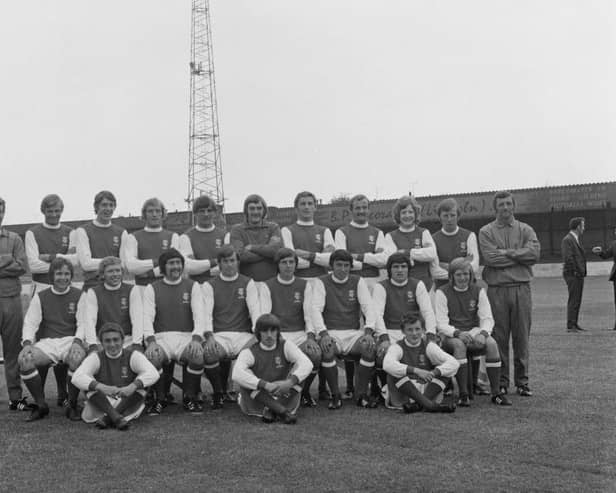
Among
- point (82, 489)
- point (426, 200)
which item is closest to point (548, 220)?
point (426, 200)

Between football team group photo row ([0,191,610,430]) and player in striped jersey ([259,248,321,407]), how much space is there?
13 mm

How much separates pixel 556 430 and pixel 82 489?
319 centimetres

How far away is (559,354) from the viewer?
8.60 m

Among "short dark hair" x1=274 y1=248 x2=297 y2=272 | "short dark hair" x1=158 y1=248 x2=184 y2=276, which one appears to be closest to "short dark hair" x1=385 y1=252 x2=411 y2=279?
"short dark hair" x1=274 y1=248 x2=297 y2=272

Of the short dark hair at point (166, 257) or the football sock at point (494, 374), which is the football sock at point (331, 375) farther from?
the short dark hair at point (166, 257)

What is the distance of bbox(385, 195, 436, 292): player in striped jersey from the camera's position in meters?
6.86

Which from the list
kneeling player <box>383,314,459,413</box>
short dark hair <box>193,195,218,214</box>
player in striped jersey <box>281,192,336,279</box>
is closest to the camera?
kneeling player <box>383,314,459,413</box>

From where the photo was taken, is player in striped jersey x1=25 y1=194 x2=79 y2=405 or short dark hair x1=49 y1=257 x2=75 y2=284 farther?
player in striped jersey x1=25 y1=194 x2=79 y2=405

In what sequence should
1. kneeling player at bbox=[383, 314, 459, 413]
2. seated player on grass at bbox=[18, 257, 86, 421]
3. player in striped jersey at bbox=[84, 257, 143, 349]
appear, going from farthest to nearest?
player in striped jersey at bbox=[84, 257, 143, 349] → seated player on grass at bbox=[18, 257, 86, 421] → kneeling player at bbox=[383, 314, 459, 413]

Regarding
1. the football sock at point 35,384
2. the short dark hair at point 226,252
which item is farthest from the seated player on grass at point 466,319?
the football sock at point 35,384

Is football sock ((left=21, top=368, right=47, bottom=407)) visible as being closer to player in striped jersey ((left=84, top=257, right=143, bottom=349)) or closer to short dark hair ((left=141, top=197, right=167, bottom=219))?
player in striped jersey ((left=84, top=257, right=143, bottom=349))

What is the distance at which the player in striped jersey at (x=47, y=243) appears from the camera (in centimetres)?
662

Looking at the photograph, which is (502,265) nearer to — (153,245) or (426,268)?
(426,268)

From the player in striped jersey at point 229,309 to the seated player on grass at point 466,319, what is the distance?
1690 millimetres
